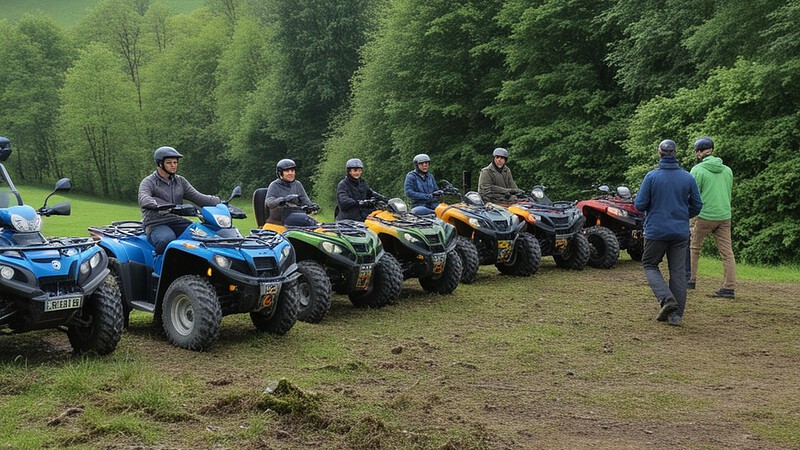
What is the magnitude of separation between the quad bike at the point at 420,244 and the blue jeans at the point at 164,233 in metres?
3.05

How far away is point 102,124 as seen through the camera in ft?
197

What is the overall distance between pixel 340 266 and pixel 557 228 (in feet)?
16.5

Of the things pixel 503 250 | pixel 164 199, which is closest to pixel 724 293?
pixel 503 250

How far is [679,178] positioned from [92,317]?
6.18 meters

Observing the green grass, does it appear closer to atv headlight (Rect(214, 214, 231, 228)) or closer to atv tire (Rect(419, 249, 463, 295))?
atv tire (Rect(419, 249, 463, 295))

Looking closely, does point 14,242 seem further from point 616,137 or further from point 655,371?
point 616,137

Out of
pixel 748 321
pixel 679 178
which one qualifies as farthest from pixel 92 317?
pixel 748 321

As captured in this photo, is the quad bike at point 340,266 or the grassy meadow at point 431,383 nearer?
the grassy meadow at point 431,383

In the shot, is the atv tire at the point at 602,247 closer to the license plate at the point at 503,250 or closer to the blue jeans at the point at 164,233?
the license plate at the point at 503,250

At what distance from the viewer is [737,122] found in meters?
16.7

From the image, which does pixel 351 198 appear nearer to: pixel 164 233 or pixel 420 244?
pixel 420 244

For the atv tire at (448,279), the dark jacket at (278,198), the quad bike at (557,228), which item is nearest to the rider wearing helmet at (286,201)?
the dark jacket at (278,198)

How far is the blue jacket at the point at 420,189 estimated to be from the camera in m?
12.8

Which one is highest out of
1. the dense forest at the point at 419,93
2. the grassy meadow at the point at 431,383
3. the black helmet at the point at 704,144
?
the dense forest at the point at 419,93
